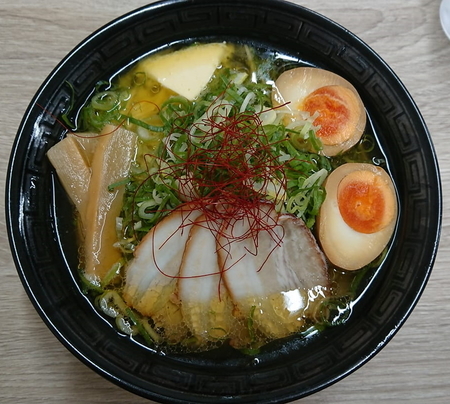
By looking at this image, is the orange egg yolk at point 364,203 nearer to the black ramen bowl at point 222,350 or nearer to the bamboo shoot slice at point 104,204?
the black ramen bowl at point 222,350

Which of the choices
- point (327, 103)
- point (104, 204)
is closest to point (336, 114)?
point (327, 103)

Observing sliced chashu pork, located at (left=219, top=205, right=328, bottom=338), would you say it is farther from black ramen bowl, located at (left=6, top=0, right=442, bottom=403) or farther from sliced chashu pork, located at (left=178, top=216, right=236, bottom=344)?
black ramen bowl, located at (left=6, top=0, right=442, bottom=403)

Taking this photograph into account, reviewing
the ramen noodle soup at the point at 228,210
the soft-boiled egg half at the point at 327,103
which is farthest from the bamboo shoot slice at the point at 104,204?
the soft-boiled egg half at the point at 327,103

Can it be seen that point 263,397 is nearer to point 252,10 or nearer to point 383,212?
point 383,212

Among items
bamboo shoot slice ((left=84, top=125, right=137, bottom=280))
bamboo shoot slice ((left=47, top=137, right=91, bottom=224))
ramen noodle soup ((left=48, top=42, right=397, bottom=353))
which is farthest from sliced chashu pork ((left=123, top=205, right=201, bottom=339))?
bamboo shoot slice ((left=47, top=137, right=91, bottom=224))

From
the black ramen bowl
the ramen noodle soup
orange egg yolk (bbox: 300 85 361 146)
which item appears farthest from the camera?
orange egg yolk (bbox: 300 85 361 146)

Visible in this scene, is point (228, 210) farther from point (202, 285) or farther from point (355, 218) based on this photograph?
point (355, 218)
